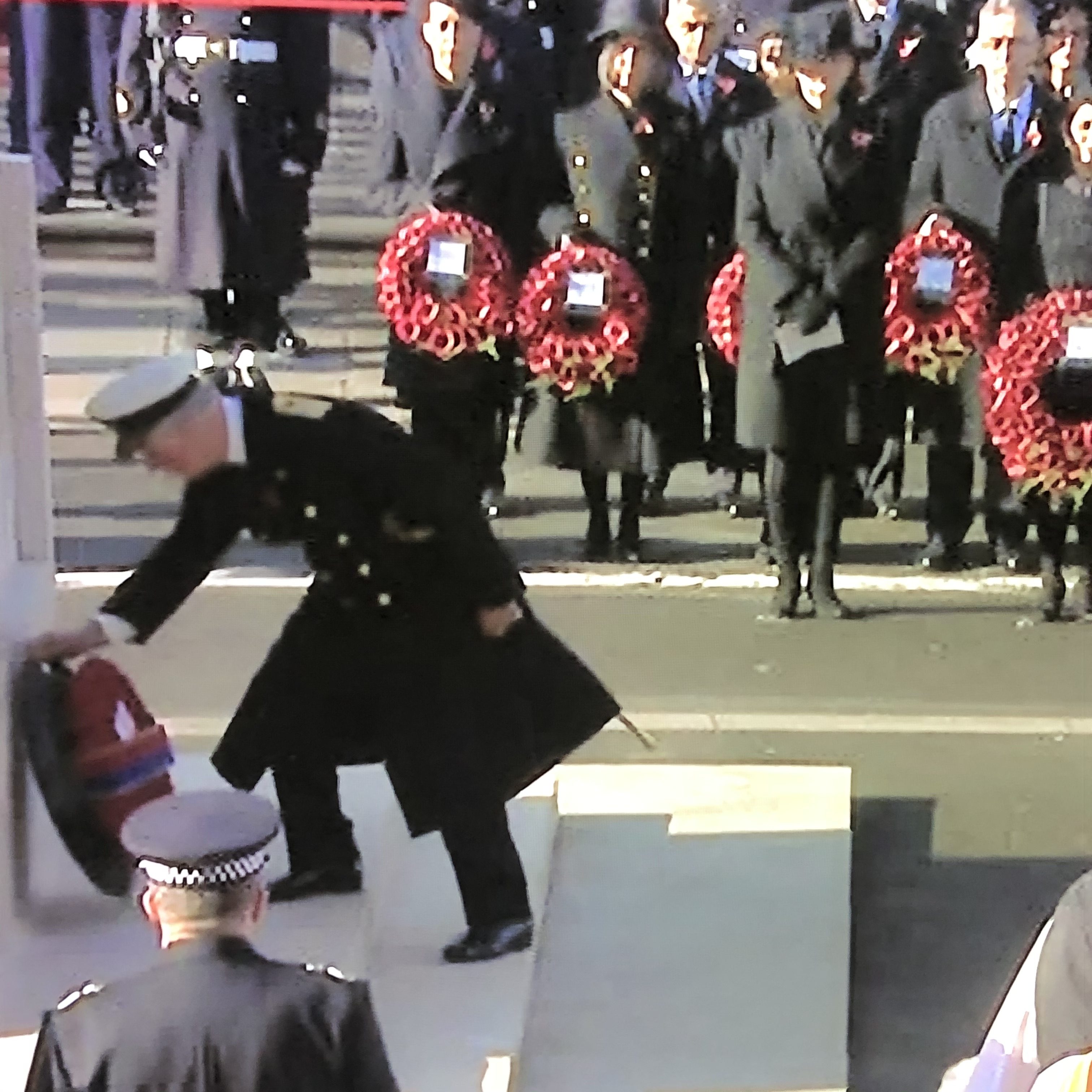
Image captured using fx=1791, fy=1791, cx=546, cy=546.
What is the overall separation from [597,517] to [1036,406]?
0.73 metres

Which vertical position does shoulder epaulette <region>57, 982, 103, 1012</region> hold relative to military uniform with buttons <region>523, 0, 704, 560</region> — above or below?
below

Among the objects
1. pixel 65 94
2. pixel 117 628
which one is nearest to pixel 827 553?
pixel 117 628

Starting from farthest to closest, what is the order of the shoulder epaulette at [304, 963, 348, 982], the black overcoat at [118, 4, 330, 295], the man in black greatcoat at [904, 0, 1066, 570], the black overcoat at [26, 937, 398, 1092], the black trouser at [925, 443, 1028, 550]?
the black trouser at [925, 443, 1028, 550], the man in black greatcoat at [904, 0, 1066, 570], the black overcoat at [118, 4, 330, 295], the shoulder epaulette at [304, 963, 348, 982], the black overcoat at [26, 937, 398, 1092]

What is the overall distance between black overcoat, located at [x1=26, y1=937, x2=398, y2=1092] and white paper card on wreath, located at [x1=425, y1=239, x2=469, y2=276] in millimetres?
1260

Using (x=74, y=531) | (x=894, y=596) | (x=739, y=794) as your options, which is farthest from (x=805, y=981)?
(x=74, y=531)

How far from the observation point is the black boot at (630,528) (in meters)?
2.96

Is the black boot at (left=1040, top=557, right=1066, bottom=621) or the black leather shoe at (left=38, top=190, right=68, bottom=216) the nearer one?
the black leather shoe at (left=38, top=190, right=68, bottom=216)

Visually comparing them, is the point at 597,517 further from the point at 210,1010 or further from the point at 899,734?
the point at 210,1010

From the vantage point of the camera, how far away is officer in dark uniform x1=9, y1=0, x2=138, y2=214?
2574 mm

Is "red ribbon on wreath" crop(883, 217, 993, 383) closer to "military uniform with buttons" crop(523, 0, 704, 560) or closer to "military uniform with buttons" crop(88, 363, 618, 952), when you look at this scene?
"military uniform with buttons" crop(523, 0, 704, 560)

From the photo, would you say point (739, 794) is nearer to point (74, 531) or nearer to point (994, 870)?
point (994, 870)

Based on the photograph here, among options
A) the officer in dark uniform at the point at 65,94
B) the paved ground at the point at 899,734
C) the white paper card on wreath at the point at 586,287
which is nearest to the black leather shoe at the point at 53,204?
the officer in dark uniform at the point at 65,94

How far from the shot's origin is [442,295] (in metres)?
2.81

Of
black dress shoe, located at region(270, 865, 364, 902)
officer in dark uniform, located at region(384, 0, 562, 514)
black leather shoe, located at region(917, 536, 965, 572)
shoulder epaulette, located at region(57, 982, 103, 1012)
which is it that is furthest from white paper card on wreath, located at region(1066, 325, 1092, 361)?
shoulder epaulette, located at region(57, 982, 103, 1012)
